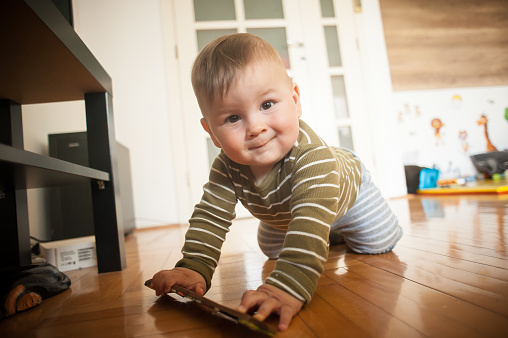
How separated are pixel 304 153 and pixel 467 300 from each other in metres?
0.30

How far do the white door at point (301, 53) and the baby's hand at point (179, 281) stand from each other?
1716 millimetres

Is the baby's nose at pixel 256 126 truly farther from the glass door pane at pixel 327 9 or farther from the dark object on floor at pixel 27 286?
the glass door pane at pixel 327 9

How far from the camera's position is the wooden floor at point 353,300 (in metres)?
0.37

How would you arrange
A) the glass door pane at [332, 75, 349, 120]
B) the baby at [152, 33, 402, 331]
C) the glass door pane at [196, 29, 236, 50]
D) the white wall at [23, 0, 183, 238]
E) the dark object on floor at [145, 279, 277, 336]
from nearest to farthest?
the dark object on floor at [145, 279, 277, 336] → the baby at [152, 33, 402, 331] → the white wall at [23, 0, 183, 238] → the glass door pane at [196, 29, 236, 50] → the glass door pane at [332, 75, 349, 120]

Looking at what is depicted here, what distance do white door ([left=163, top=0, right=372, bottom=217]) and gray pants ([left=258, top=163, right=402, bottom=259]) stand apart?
1.55 meters

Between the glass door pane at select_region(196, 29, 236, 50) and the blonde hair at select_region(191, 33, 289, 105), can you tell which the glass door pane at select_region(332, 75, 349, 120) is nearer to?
the glass door pane at select_region(196, 29, 236, 50)

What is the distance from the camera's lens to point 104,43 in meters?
2.32

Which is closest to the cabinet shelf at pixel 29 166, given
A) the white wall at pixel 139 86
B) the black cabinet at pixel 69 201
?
the black cabinet at pixel 69 201

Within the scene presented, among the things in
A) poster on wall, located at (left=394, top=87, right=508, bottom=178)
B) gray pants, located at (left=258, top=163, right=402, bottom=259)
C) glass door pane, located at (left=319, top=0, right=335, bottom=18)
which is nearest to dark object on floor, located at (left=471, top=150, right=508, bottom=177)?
poster on wall, located at (left=394, top=87, right=508, bottom=178)

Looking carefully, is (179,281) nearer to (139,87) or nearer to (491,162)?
(139,87)

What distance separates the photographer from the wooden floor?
37 centimetres

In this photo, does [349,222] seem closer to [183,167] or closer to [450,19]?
[183,167]

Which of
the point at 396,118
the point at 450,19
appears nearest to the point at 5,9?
the point at 396,118

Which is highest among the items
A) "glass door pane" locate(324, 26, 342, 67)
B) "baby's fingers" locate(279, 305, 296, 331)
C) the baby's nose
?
"glass door pane" locate(324, 26, 342, 67)
